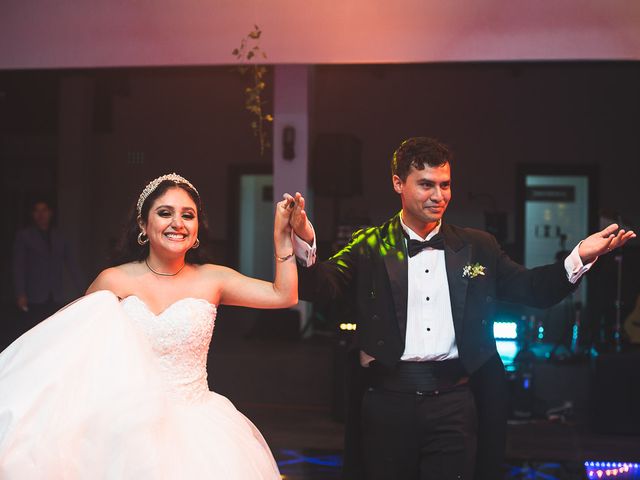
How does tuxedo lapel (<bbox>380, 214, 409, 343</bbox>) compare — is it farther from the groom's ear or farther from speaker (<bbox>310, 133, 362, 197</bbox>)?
speaker (<bbox>310, 133, 362, 197</bbox>)

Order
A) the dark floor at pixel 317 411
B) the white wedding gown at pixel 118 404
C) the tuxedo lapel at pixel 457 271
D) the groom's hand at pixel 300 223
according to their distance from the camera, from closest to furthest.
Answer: the white wedding gown at pixel 118 404
the groom's hand at pixel 300 223
the tuxedo lapel at pixel 457 271
the dark floor at pixel 317 411

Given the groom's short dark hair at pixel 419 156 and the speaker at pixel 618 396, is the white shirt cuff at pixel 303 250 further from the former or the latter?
the speaker at pixel 618 396

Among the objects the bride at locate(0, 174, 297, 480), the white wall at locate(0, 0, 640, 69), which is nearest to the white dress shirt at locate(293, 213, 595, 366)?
the bride at locate(0, 174, 297, 480)

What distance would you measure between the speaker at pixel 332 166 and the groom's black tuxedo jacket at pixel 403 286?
5130 millimetres

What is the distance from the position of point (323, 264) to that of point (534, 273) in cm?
73

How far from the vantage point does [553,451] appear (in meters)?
5.40

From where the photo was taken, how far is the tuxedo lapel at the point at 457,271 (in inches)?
115

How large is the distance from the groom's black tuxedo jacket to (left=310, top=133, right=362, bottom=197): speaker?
513 cm

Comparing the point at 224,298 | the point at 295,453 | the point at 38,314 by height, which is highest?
the point at 224,298

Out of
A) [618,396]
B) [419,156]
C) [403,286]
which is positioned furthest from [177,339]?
[618,396]

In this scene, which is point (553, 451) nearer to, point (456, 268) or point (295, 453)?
point (295, 453)

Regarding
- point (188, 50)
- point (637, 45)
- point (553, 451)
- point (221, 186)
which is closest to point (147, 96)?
point (221, 186)

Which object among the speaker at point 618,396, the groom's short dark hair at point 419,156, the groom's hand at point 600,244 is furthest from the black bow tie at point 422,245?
the speaker at point 618,396

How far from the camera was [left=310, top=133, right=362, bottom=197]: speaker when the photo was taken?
27.1 feet
